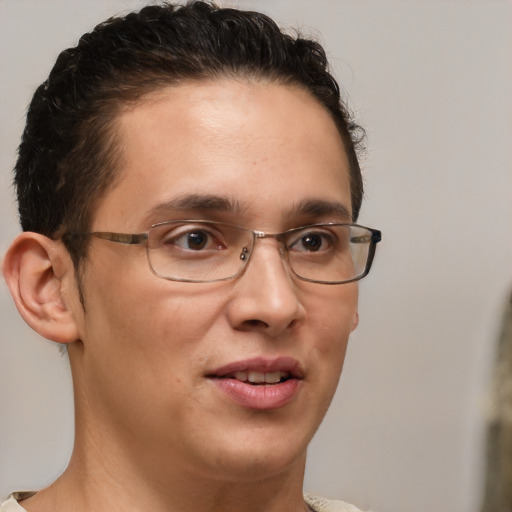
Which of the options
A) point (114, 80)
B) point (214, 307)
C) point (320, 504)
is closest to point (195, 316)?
point (214, 307)

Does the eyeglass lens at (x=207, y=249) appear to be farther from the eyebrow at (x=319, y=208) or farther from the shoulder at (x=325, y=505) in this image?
the shoulder at (x=325, y=505)

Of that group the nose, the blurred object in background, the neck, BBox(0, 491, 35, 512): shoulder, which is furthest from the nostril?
the blurred object in background

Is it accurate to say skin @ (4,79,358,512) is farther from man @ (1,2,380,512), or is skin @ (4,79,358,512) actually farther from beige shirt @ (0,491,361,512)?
beige shirt @ (0,491,361,512)

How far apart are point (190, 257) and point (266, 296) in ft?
0.54

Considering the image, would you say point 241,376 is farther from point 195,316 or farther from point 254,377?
point 195,316

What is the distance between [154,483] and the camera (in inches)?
76.2

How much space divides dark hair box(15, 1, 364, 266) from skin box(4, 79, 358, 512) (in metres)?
0.04

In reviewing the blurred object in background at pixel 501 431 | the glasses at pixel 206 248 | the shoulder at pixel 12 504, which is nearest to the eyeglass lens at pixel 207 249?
the glasses at pixel 206 248

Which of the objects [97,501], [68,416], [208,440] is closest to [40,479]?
[68,416]

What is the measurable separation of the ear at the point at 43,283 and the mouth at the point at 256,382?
35cm

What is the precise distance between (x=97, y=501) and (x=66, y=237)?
19.2 inches

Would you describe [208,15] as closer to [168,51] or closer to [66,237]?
[168,51]

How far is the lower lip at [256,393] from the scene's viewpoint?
71.2 inches

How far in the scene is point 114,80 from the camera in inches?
80.0
